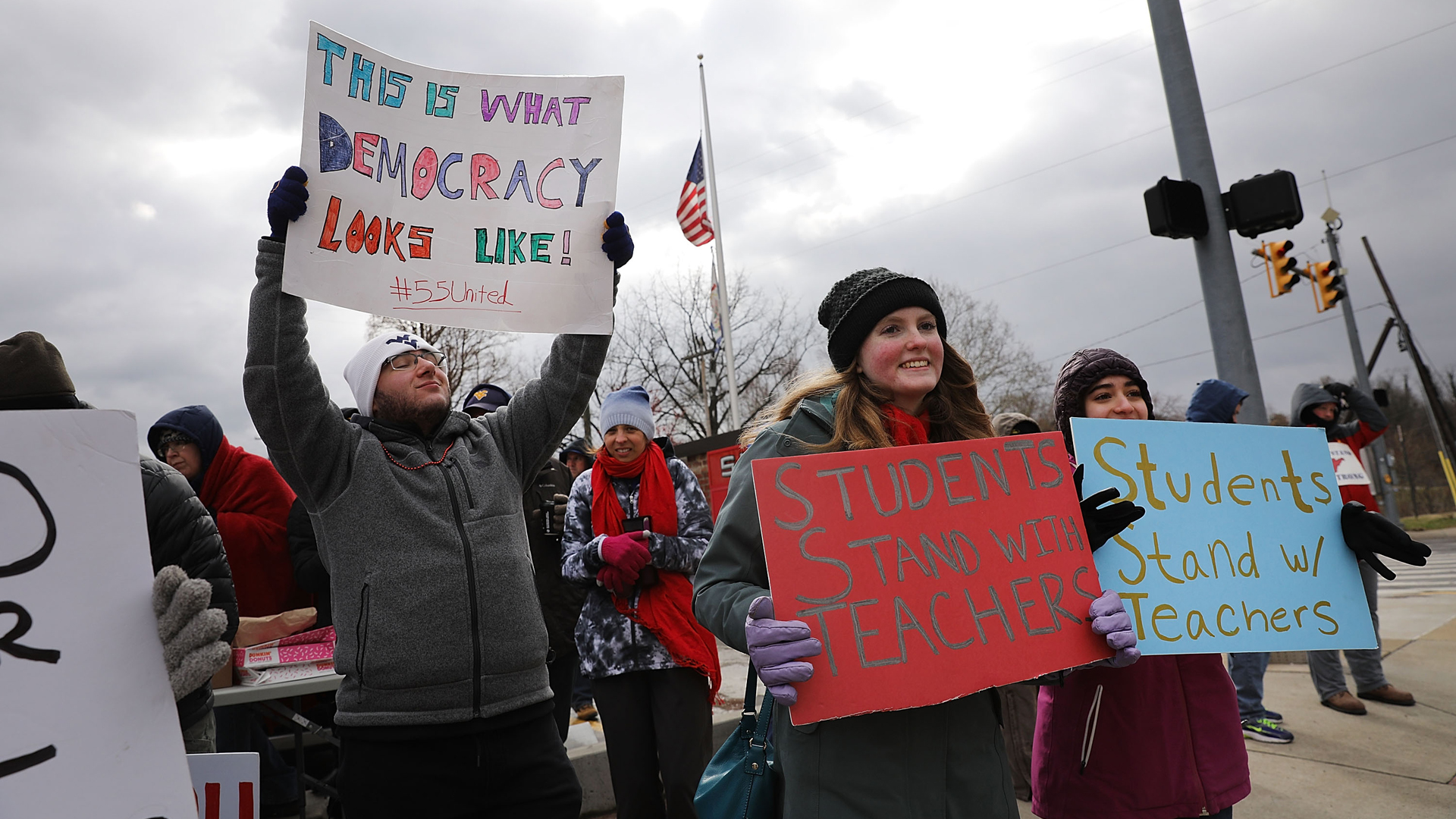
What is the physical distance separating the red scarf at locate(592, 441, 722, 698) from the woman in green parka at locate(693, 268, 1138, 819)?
1.54 m

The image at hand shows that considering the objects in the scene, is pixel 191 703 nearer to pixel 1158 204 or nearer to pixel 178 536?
pixel 178 536

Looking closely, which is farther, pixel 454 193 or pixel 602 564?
pixel 602 564

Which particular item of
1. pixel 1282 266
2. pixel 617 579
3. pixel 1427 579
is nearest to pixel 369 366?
pixel 617 579

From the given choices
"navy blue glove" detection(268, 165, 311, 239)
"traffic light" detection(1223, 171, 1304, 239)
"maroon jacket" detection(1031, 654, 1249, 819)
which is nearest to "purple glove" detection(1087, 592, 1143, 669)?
"maroon jacket" detection(1031, 654, 1249, 819)

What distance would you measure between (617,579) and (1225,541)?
2257 millimetres

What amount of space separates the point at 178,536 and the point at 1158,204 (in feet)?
18.5

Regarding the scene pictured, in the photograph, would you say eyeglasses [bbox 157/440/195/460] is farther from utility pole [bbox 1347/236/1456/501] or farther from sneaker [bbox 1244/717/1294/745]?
utility pole [bbox 1347/236/1456/501]

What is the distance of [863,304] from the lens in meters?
2.03

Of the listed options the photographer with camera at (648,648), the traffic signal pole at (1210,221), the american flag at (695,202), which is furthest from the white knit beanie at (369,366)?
the american flag at (695,202)

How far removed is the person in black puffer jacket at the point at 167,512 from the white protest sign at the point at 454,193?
598 mm

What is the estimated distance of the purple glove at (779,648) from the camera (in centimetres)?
155

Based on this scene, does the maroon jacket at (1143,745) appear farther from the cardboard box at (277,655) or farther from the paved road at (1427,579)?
the paved road at (1427,579)

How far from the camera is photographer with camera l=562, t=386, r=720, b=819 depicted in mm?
3459

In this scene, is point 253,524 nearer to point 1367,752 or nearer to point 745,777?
point 745,777
